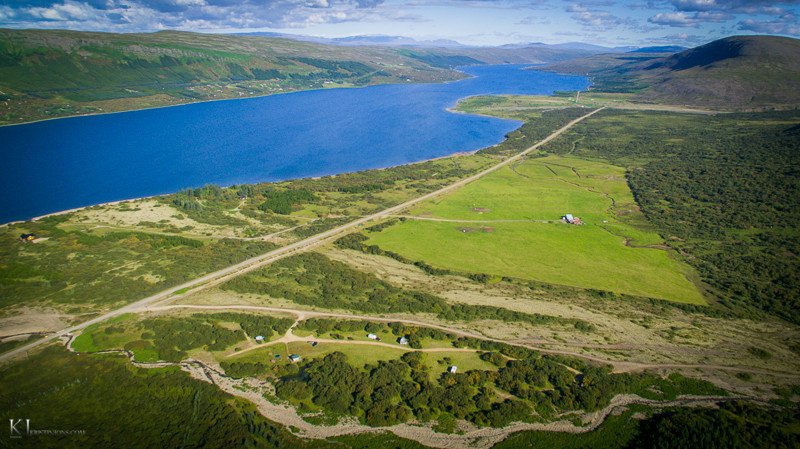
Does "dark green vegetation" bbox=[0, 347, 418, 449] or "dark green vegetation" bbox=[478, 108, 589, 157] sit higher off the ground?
"dark green vegetation" bbox=[478, 108, 589, 157]

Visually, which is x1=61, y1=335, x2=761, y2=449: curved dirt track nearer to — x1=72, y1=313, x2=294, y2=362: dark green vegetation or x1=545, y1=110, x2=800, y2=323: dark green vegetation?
x1=72, y1=313, x2=294, y2=362: dark green vegetation

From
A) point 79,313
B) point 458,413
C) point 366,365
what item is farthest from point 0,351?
point 458,413

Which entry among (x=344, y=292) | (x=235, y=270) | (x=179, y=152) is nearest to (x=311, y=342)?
(x=344, y=292)

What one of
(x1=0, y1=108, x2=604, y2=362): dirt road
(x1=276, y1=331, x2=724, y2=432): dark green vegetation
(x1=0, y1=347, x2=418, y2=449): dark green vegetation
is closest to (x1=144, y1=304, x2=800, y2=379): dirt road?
(x1=276, y1=331, x2=724, y2=432): dark green vegetation

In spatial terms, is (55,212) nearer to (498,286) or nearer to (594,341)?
(498,286)

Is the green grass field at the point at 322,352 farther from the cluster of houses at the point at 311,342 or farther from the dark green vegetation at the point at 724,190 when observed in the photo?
the dark green vegetation at the point at 724,190

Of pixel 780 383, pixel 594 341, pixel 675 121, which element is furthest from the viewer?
pixel 675 121
